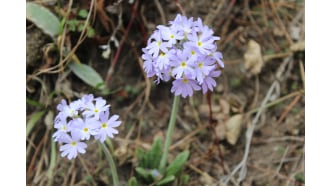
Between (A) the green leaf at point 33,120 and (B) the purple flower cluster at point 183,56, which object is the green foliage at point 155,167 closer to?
(B) the purple flower cluster at point 183,56

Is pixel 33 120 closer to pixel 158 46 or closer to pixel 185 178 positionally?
pixel 185 178

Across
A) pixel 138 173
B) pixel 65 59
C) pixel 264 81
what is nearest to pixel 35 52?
pixel 65 59

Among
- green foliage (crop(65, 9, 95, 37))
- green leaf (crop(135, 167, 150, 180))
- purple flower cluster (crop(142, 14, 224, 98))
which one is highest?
green foliage (crop(65, 9, 95, 37))

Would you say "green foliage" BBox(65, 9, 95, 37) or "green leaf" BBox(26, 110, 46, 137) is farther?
"green foliage" BBox(65, 9, 95, 37)

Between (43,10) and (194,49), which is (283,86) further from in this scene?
(43,10)

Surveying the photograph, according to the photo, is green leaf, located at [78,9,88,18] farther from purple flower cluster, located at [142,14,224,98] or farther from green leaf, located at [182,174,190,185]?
green leaf, located at [182,174,190,185]

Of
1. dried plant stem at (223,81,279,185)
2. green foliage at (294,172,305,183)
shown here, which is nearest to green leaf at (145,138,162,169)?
dried plant stem at (223,81,279,185)

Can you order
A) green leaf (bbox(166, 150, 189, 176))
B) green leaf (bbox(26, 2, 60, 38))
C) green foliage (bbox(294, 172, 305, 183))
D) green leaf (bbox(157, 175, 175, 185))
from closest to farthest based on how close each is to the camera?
green leaf (bbox(157, 175, 175, 185)) < green leaf (bbox(166, 150, 189, 176)) < green foliage (bbox(294, 172, 305, 183)) < green leaf (bbox(26, 2, 60, 38))

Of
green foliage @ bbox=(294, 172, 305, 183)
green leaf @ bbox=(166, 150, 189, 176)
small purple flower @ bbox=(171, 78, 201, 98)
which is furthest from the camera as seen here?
green foliage @ bbox=(294, 172, 305, 183)
